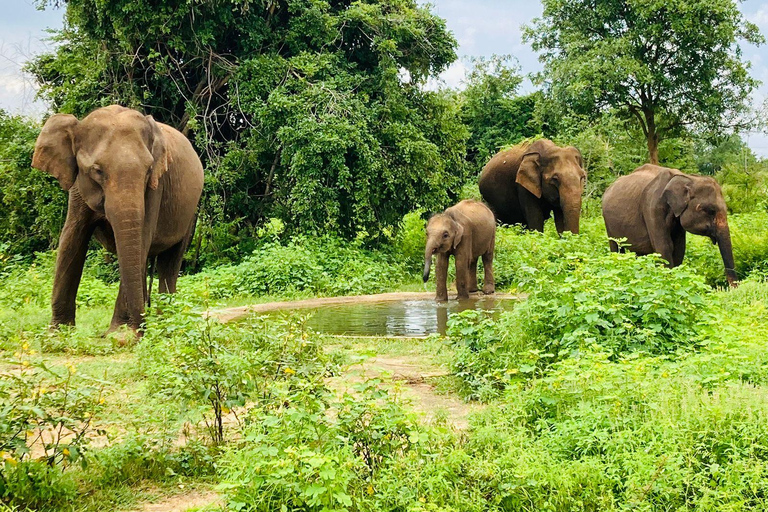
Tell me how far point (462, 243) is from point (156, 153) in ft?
19.9

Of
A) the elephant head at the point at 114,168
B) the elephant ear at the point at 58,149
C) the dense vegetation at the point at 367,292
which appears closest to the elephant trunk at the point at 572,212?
the dense vegetation at the point at 367,292

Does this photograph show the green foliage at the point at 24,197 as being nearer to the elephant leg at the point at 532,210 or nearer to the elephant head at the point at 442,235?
the elephant head at the point at 442,235

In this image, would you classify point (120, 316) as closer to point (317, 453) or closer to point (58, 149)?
point (58, 149)

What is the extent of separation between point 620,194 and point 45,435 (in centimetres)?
1209

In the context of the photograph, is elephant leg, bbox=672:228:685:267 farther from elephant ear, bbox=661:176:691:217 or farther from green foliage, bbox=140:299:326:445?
green foliage, bbox=140:299:326:445

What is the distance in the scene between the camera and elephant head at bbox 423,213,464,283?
13.0 meters

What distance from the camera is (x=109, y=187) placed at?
8.31 meters

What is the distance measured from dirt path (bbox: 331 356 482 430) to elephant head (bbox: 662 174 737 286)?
6.59m

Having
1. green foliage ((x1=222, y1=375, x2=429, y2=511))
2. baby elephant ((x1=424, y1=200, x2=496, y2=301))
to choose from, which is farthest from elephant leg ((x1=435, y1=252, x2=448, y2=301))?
green foliage ((x1=222, y1=375, x2=429, y2=511))

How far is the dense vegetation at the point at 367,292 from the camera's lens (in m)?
3.91

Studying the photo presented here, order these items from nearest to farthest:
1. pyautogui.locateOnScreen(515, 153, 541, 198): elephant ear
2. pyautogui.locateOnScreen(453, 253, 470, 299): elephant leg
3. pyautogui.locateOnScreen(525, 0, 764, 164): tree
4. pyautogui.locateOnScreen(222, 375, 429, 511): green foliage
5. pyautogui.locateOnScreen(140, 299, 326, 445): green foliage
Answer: pyautogui.locateOnScreen(222, 375, 429, 511): green foliage → pyautogui.locateOnScreen(140, 299, 326, 445): green foliage → pyautogui.locateOnScreen(453, 253, 470, 299): elephant leg → pyautogui.locateOnScreen(515, 153, 541, 198): elephant ear → pyautogui.locateOnScreen(525, 0, 764, 164): tree

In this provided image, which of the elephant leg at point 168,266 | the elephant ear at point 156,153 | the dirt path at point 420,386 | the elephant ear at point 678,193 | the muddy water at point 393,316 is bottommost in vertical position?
the dirt path at point 420,386

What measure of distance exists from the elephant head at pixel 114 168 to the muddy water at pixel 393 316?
2063mm

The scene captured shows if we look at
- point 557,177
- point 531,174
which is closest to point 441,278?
point 557,177
